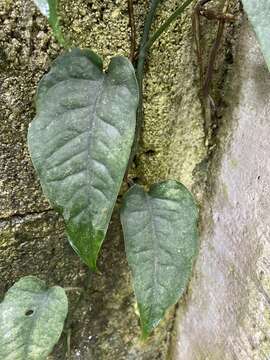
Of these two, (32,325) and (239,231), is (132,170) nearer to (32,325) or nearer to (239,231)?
(239,231)

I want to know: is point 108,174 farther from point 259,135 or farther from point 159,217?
point 259,135

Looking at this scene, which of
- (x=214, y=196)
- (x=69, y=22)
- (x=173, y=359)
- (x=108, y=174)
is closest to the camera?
(x=108, y=174)

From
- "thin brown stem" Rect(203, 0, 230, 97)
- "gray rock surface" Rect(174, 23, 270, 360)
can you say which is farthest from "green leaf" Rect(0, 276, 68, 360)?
"thin brown stem" Rect(203, 0, 230, 97)

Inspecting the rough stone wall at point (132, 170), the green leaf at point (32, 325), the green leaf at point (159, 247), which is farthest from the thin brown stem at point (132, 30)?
the green leaf at point (32, 325)

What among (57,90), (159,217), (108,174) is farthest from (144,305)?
(57,90)

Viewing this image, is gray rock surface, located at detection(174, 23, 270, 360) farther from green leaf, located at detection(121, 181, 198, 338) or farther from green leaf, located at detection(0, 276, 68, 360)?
green leaf, located at detection(0, 276, 68, 360)

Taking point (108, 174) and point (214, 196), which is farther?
point (214, 196)
